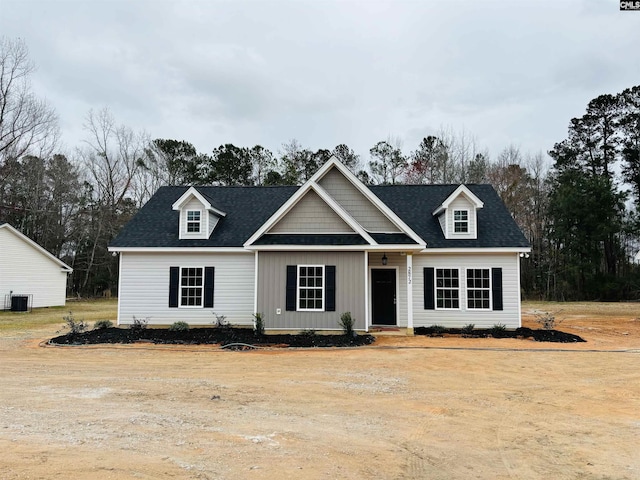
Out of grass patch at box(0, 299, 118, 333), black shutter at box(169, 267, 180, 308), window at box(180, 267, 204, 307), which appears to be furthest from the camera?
grass patch at box(0, 299, 118, 333)

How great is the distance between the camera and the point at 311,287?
619 inches

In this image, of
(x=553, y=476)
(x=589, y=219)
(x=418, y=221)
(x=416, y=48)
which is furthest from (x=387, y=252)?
(x=589, y=219)

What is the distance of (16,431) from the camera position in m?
5.98

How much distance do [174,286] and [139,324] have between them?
5.78ft

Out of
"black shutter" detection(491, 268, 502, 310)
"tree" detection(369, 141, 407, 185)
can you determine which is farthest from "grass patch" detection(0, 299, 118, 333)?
"tree" detection(369, 141, 407, 185)

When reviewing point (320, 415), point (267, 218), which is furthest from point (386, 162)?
point (320, 415)

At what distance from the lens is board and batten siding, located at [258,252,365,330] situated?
15.5 meters

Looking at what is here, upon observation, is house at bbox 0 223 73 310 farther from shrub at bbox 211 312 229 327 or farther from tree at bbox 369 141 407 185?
tree at bbox 369 141 407 185

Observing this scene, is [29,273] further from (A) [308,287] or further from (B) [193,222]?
(A) [308,287]

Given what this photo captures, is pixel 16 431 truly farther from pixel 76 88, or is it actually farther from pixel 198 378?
pixel 76 88

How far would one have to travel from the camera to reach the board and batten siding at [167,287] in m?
17.2

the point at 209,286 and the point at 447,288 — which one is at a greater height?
the point at 209,286

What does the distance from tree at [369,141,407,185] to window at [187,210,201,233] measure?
27120 millimetres

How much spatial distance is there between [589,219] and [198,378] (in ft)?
123
